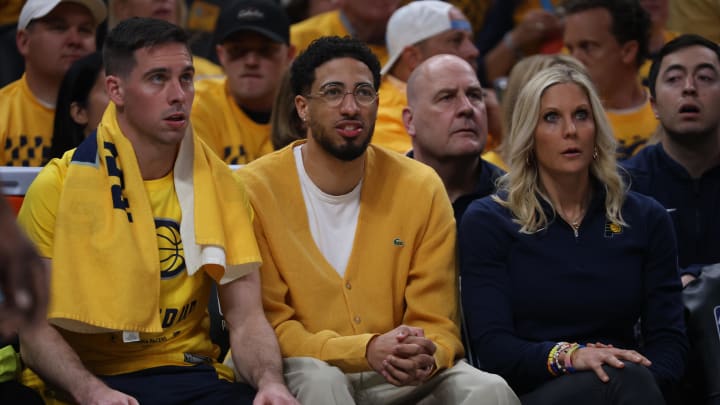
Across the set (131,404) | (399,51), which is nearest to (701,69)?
(399,51)

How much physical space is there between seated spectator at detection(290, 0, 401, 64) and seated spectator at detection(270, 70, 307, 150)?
1360 millimetres

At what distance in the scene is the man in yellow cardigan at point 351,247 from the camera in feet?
12.0

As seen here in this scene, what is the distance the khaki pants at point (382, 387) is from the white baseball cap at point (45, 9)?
2551mm

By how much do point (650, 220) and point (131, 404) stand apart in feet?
6.14

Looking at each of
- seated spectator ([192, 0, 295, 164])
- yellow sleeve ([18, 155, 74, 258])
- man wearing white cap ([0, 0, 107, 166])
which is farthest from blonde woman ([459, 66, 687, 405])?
man wearing white cap ([0, 0, 107, 166])

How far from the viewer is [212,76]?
19.4 ft

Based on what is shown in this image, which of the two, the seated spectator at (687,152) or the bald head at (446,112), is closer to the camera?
the seated spectator at (687,152)

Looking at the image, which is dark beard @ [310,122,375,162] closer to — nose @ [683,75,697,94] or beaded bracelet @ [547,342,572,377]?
beaded bracelet @ [547,342,572,377]

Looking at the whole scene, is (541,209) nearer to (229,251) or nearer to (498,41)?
(229,251)

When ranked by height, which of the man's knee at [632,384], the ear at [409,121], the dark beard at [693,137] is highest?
the ear at [409,121]

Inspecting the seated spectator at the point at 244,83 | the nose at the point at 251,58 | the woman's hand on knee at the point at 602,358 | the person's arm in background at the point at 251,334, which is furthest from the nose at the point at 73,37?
the woman's hand on knee at the point at 602,358

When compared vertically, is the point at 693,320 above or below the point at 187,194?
below

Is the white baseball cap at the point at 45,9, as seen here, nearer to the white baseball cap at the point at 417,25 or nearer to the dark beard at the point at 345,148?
the white baseball cap at the point at 417,25

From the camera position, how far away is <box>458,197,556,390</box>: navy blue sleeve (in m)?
3.72
